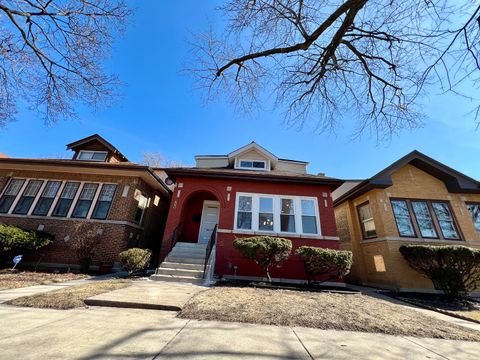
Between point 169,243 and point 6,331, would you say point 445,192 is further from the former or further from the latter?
point 6,331

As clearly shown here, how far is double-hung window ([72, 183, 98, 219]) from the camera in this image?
34.7 ft

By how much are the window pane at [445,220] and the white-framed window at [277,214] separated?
6092 mm

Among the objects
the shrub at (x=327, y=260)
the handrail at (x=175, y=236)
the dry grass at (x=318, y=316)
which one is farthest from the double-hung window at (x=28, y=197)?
the shrub at (x=327, y=260)

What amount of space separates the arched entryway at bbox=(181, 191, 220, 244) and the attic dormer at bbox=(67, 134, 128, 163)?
5.80 meters

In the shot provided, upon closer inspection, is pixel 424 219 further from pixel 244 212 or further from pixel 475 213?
pixel 244 212

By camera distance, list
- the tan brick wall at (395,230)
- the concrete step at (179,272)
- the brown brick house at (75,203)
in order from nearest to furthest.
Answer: the concrete step at (179,272) → the tan brick wall at (395,230) → the brown brick house at (75,203)

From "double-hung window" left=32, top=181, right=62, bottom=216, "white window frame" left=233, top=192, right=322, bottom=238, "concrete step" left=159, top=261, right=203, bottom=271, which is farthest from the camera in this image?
"double-hung window" left=32, top=181, right=62, bottom=216

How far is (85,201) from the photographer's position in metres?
10.9

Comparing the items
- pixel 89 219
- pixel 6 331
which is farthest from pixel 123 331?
pixel 89 219

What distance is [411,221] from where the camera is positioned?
10.4m

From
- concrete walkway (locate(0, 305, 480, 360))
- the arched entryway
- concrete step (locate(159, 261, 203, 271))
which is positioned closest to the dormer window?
the arched entryway

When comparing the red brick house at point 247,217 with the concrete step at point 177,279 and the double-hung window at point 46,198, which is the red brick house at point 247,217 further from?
the double-hung window at point 46,198

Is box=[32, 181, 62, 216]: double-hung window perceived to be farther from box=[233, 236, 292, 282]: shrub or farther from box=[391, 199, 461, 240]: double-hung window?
box=[391, 199, 461, 240]: double-hung window

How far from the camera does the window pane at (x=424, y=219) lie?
1024 centimetres
